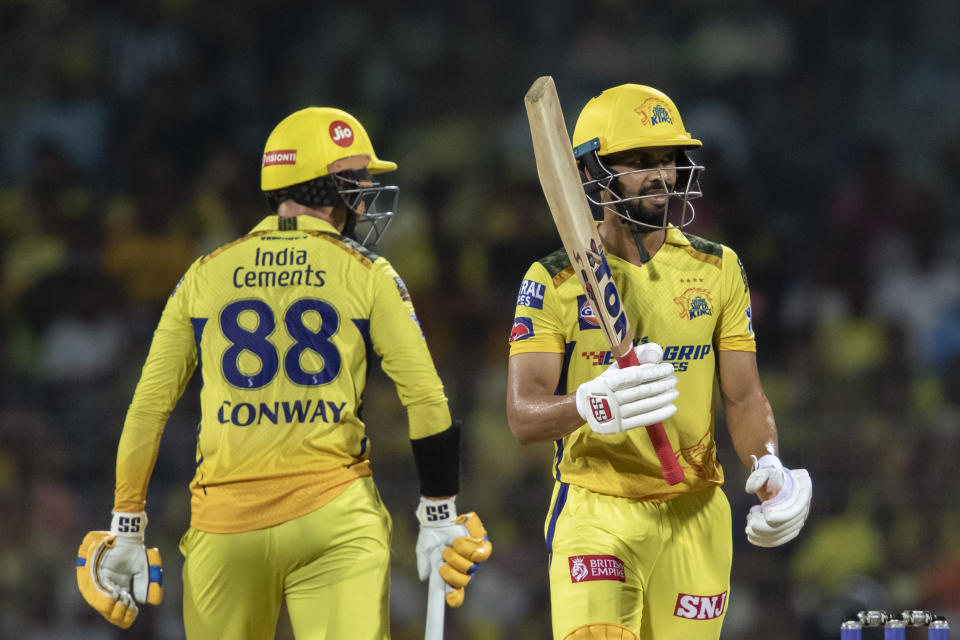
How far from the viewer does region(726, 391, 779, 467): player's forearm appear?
3.67 meters

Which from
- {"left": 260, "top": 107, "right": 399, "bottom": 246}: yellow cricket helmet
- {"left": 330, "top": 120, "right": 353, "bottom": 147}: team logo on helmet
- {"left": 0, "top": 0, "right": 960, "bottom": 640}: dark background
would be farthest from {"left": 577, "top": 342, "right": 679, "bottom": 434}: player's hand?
{"left": 0, "top": 0, "right": 960, "bottom": 640}: dark background

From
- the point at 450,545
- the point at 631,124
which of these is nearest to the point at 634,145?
the point at 631,124

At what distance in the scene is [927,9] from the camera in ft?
29.5

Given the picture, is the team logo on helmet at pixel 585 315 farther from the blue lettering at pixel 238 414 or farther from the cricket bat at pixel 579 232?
the blue lettering at pixel 238 414

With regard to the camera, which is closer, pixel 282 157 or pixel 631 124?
pixel 631 124

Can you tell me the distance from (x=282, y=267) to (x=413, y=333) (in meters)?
0.42

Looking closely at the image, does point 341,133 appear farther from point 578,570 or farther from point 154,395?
point 578,570

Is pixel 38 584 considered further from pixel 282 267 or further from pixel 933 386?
pixel 933 386

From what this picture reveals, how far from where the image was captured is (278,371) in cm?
371

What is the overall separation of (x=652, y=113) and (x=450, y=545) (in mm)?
1348

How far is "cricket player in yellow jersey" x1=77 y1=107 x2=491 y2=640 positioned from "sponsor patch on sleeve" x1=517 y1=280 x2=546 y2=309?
34 cm

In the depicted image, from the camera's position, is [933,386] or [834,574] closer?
[834,574]

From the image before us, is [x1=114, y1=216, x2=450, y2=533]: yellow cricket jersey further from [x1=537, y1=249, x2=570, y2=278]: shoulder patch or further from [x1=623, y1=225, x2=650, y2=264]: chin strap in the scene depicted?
[x1=623, y1=225, x2=650, y2=264]: chin strap

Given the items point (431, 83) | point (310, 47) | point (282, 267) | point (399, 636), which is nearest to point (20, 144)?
point (310, 47)
